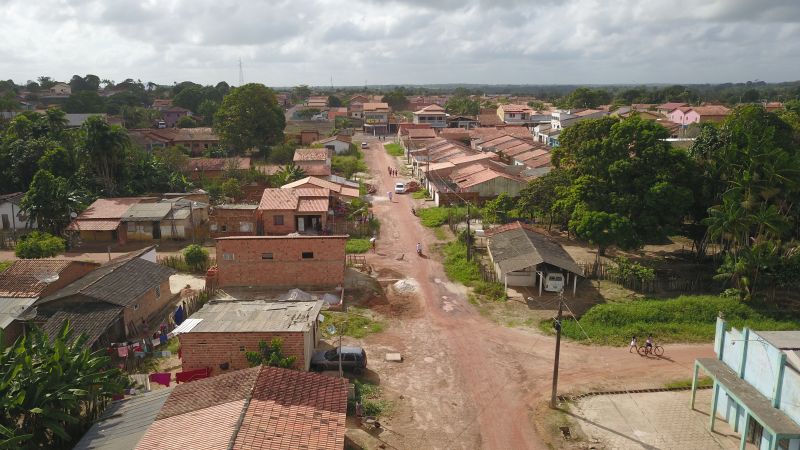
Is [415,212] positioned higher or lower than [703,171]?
lower

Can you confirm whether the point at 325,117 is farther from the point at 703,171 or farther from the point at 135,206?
the point at 703,171

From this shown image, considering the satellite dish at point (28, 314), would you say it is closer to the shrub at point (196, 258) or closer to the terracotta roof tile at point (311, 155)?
the shrub at point (196, 258)

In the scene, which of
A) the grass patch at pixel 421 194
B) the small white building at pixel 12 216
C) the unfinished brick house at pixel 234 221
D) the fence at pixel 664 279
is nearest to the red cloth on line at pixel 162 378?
the unfinished brick house at pixel 234 221

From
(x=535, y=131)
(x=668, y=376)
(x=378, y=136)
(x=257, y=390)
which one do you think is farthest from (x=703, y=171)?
(x=378, y=136)

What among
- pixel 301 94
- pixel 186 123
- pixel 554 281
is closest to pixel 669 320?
pixel 554 281

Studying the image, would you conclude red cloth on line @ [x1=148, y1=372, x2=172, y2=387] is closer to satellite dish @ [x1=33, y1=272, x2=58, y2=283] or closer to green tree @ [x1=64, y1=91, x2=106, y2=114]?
satellite dish @ [x1=33, y1=272, x2=58, y2=283]

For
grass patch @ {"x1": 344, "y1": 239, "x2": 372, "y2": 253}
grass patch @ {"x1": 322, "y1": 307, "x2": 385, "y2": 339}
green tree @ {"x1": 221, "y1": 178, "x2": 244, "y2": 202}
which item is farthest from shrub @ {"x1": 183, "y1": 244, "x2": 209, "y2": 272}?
green tree @ {"x1": 221, "y1": 178, "x2": 244, "y2": 202}

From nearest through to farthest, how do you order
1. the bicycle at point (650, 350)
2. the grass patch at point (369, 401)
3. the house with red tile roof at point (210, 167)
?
the grass patch at point (369, 401), the bicycle at point (650, 350), the house with red tile roof at point (210, 167)
